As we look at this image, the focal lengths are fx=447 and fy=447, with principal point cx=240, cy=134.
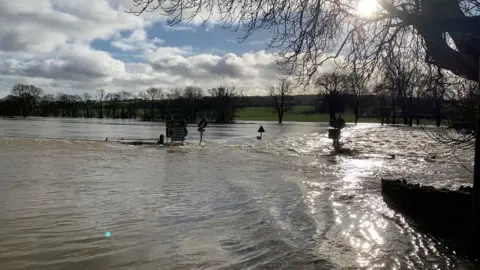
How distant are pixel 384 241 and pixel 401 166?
1273cm

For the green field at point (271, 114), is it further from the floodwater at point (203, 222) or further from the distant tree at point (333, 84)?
the floodwater at point (203, 222)

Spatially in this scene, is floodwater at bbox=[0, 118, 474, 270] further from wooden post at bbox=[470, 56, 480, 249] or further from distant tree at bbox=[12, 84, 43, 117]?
distant tree at bbox=[12, 84, 43, 117]

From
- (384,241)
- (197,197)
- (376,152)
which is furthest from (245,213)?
(376,152)

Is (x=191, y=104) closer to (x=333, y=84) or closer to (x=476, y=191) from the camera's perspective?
(x=333, y=84)

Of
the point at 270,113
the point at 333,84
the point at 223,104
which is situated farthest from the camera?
the point at 270,113

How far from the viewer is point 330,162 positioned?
19734 millimetres

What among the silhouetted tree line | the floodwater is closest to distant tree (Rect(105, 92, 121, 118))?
the silhouetted tree line

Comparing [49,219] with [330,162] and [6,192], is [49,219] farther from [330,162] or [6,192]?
[330,162]

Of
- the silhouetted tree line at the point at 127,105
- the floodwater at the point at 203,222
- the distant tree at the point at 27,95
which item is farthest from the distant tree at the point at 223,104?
the floodwater at the point at 203,222

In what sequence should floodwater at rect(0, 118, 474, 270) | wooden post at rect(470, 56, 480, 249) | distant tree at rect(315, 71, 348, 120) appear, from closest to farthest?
wooden post at rect(470, 56, 480, 249) → floodwater at rect(0, 118, 474, 270) → distant tree at rect(315, 71, 348, 120)

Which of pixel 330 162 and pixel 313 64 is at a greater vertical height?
pixel 313 64

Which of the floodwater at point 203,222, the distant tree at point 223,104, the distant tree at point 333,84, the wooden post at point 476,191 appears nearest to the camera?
the wooden post at point 476,191

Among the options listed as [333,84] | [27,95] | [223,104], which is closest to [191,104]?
[223,104]

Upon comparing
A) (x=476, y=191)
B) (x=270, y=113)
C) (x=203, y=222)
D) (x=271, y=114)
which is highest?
(x=270, y=113)
